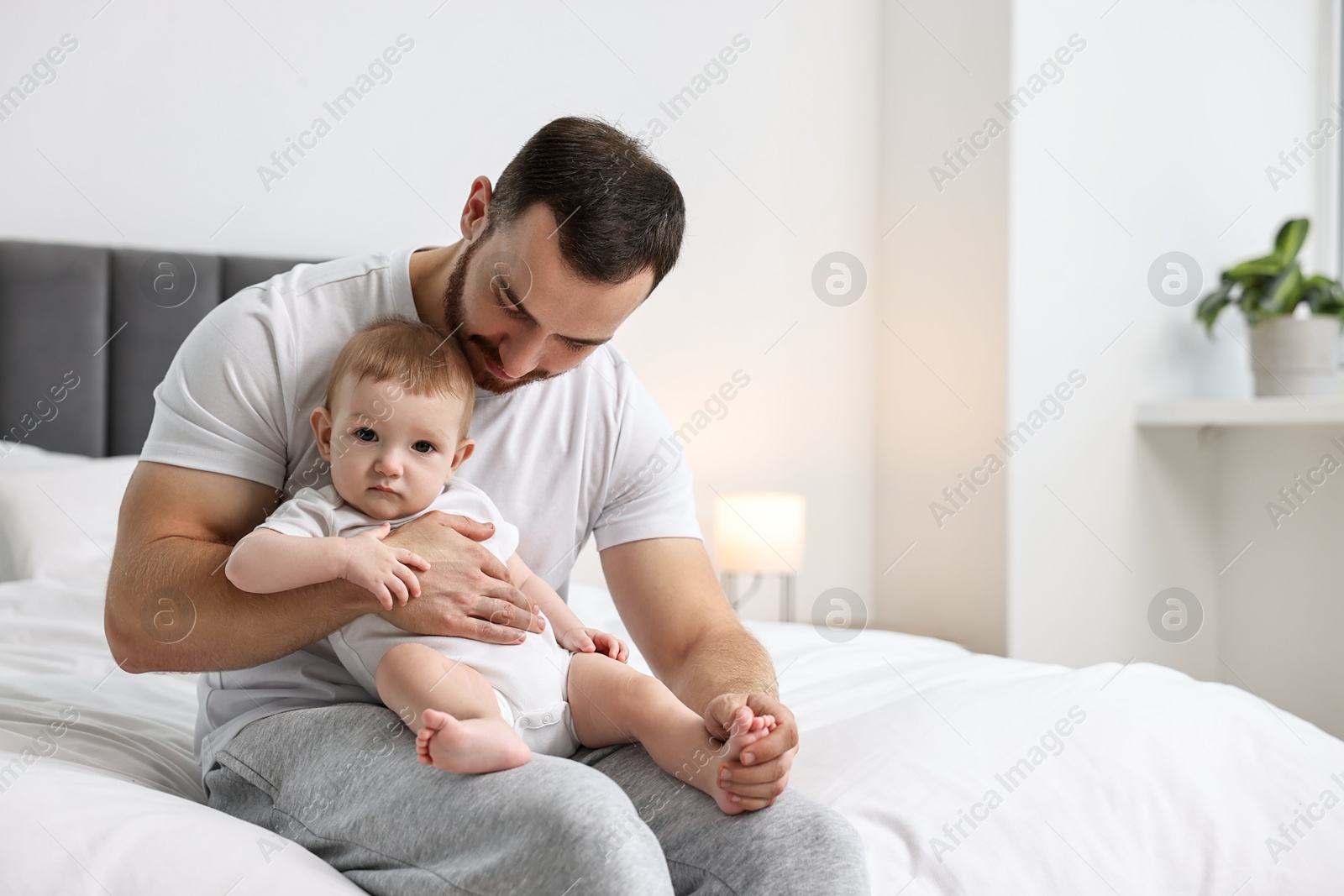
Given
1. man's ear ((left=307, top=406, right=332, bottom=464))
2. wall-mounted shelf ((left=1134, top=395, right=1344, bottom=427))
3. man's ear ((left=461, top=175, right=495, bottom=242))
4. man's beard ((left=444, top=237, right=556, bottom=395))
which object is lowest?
man's ear ((left=307, top=406, right=332, bottom=464))

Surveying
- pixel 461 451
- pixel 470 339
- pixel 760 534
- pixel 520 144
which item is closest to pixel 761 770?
pixel 461 451

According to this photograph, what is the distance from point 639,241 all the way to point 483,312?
0.20 meters

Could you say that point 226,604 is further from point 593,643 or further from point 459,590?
point 593,643

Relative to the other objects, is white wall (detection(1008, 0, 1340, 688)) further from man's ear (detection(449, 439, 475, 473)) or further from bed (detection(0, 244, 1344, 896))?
man's ear (detection(449, 439, 475, 473))

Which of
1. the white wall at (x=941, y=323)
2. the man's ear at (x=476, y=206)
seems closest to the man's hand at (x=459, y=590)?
the man's ear at (x=476, y=206)

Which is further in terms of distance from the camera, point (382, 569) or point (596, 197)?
point (596, 197)

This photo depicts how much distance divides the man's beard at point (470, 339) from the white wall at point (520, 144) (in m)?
1.46

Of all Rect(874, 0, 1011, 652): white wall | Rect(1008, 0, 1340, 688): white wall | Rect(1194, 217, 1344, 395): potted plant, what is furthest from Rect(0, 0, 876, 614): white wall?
Rect(1194, 217, 1344, 395): potted plant

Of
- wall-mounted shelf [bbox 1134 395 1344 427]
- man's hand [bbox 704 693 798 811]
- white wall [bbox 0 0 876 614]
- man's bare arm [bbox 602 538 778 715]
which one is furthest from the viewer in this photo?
wall-mounted shelf [bbox 1134 395 1344 427]

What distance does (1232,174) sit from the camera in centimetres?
325

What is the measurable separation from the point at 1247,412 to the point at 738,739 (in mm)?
2436

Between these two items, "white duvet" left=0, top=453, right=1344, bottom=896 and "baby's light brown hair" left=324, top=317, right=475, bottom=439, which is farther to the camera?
"baby's light brown hair" left=324, top=317, right=475, bottom=439

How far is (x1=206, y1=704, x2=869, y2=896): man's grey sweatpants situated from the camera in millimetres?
774

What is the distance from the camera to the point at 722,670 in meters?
1.12
